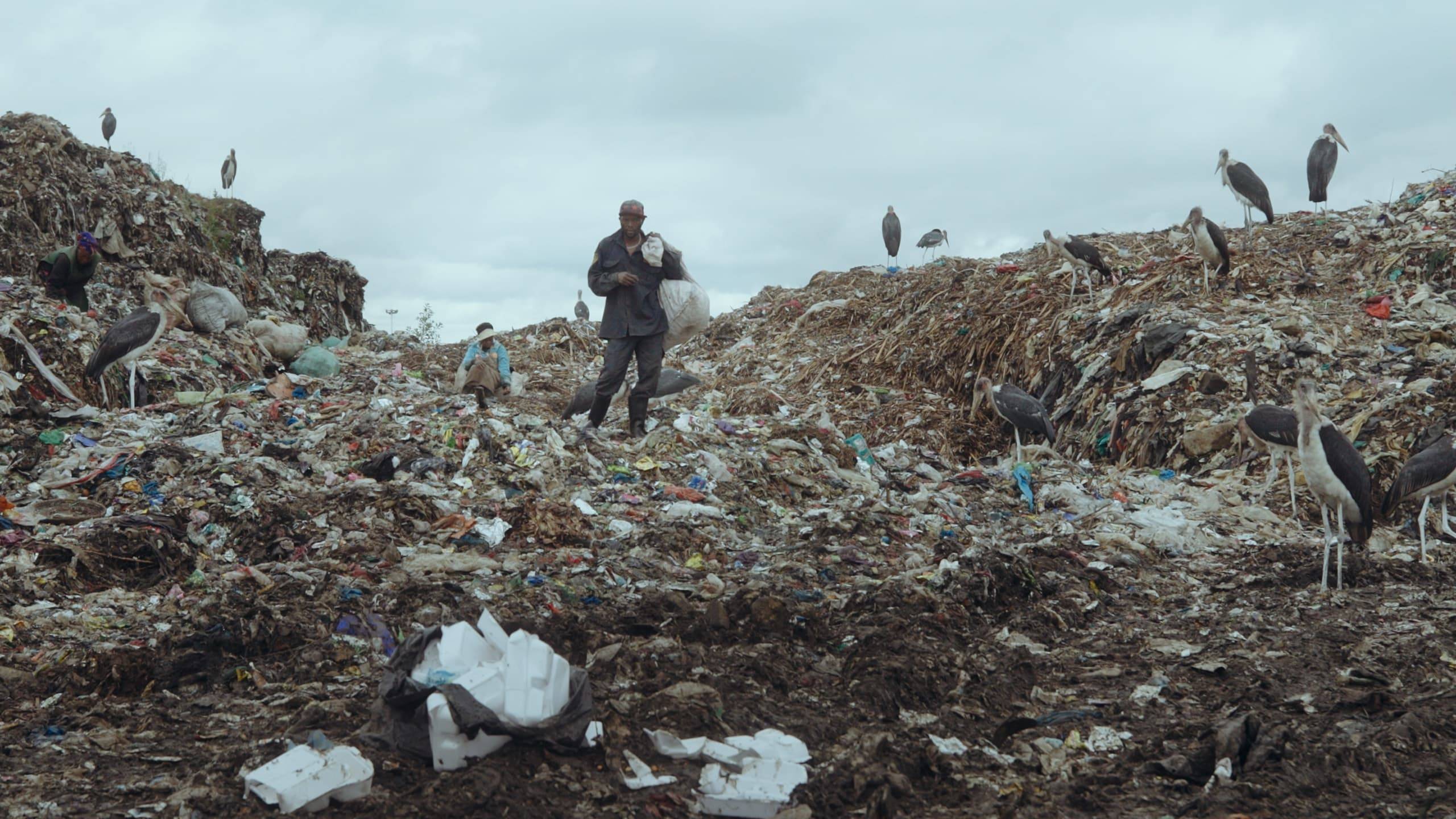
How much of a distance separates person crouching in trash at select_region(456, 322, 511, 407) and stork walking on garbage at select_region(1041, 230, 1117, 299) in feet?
20.8

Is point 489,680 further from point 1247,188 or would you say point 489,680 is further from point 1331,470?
point 1247,188

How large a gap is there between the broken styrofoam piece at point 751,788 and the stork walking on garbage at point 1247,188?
38.4 ft

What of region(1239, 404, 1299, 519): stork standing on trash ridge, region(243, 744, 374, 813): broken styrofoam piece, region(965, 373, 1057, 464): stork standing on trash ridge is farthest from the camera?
region(965, 373, 1057, 464): stork standing on trash ridge

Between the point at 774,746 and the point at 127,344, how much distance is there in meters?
8.04

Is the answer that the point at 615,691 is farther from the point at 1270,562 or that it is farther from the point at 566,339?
the point at 566,339

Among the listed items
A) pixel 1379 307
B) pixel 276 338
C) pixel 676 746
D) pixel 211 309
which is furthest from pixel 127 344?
pixel 1379 307

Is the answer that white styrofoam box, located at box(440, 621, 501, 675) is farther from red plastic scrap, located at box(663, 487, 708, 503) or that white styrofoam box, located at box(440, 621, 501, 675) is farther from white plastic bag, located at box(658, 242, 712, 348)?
white plastic bag, located at box(658, 242, 712, 348)

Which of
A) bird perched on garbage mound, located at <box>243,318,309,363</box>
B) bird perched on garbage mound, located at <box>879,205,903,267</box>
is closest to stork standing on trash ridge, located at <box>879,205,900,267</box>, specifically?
bird perched on garbage mound, located at <box>879,205,903,267</box>

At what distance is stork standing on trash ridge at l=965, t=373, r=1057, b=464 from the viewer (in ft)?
31.1

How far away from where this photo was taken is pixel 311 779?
3.00 m

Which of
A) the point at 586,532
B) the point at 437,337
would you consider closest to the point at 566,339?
the point at 437,337

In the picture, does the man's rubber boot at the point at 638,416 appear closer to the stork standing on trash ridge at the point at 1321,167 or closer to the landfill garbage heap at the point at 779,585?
the landfill garbage heap at the point at 779,585

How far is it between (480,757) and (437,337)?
16.6 meters

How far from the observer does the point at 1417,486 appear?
6.18m
